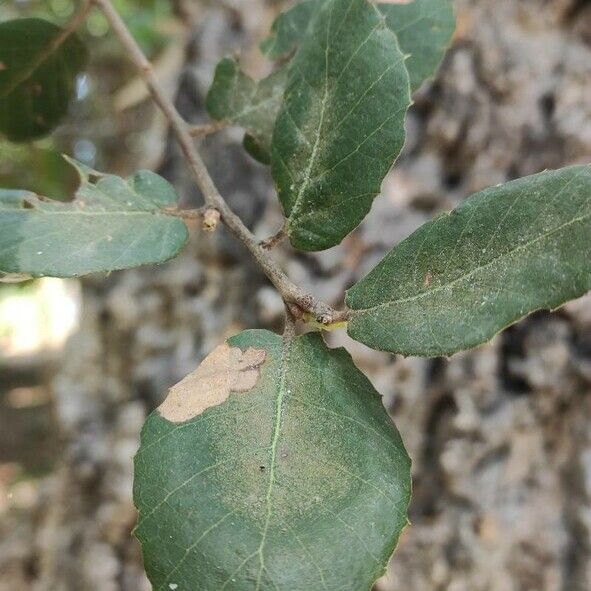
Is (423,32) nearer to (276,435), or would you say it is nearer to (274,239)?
(274,239)

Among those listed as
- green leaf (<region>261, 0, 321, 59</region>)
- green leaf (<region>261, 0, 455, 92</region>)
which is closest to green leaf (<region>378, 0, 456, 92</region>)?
green leaf (<region>261, 0, 455, 92</region>)

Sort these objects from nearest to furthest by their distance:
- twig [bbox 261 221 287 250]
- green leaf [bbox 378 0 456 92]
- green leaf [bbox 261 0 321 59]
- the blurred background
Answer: twig [bbox 261 221 287 250] → green leaf [bbox 378 0 456 92] → green leaf [bbox 261 0 321 59] → the blurred background

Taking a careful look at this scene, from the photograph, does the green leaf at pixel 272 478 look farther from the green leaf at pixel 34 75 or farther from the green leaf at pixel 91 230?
the green leaf at pixel 34 75

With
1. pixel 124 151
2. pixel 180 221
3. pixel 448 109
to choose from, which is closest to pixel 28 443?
pixel 124 151

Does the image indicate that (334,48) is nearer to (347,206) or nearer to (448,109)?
(347,206)

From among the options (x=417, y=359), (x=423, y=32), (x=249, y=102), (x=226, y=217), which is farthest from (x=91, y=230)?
(x=417, y=359)

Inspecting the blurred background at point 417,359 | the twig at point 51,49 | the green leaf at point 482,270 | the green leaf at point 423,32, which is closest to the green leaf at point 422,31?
the green leaf at point 423,32

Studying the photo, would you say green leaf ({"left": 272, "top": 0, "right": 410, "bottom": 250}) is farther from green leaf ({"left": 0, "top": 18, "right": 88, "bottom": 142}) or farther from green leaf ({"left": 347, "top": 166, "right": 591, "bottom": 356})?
green leaf ({"left": 0, "top": 18, "right": 88, "bottom": 142})
